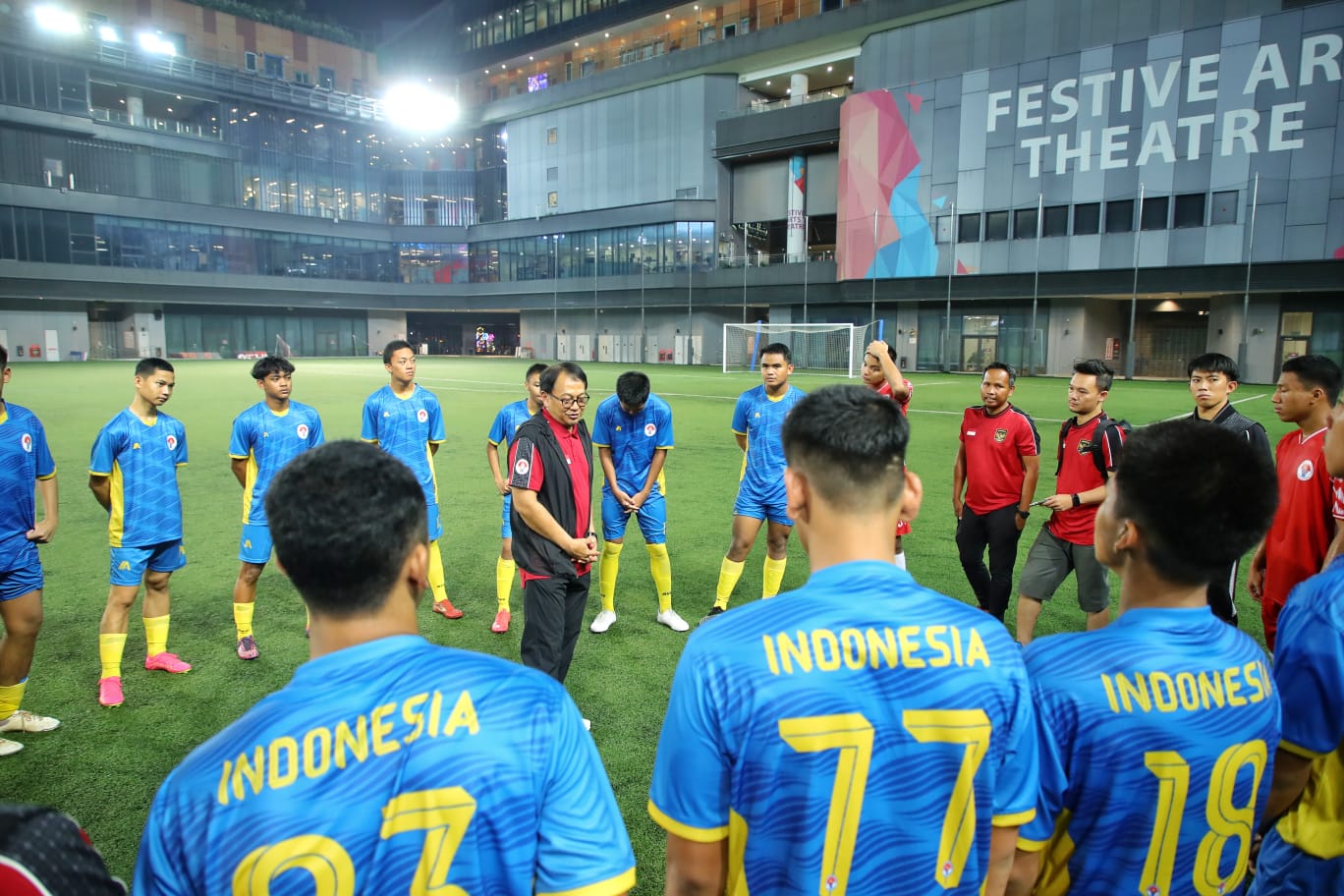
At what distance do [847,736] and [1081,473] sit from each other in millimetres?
4689

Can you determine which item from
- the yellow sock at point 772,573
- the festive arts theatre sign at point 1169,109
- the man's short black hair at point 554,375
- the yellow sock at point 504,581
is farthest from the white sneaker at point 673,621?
the festive arts theatre sign at point 1169,109

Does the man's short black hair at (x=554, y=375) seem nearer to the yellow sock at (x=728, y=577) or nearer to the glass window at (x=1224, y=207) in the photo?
the yellow sock at (x=728, y=577)

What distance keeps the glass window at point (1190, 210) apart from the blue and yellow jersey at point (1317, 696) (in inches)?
1544

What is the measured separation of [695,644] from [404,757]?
0.59 metres

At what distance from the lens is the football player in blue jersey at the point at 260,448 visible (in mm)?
5703

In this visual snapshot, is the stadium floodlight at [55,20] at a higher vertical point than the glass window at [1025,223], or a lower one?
higher

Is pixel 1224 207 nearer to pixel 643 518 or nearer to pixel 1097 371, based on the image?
pixel 1097 371

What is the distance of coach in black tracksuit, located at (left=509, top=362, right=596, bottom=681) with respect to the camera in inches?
169

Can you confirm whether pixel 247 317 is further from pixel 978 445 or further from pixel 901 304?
pixel 978 445

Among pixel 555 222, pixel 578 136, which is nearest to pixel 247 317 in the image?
pixel 555 222

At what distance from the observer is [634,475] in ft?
22.4

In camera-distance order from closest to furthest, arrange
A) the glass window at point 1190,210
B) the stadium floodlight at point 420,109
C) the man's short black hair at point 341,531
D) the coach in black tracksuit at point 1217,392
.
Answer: the man's short black hair at point 341,531 → the coach in black tracksuit at point 1217,392 → the glass window at point 1190,210 → the stadium floodlight at point 420,109

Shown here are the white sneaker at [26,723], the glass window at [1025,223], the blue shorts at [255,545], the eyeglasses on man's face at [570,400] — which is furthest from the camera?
the glass window at [1025,223]

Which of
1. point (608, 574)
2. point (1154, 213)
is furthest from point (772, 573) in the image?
point (1154, 213)
